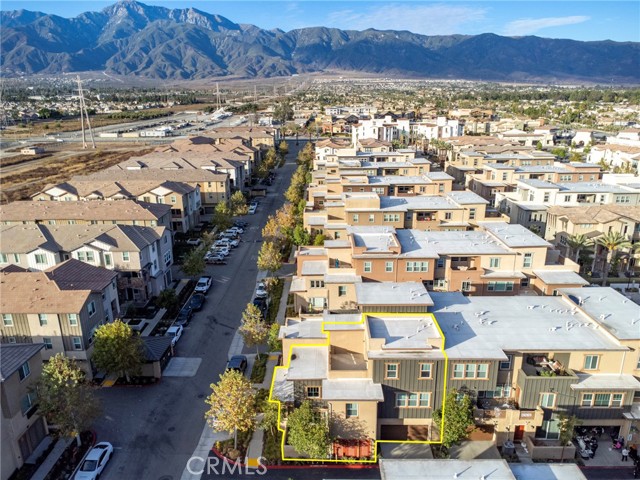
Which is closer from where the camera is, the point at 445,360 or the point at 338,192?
the point at 445,360

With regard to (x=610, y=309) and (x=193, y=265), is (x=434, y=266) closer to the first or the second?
(x=610, y=309)

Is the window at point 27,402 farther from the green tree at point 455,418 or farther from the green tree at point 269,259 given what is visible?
the green tree at point 269,259

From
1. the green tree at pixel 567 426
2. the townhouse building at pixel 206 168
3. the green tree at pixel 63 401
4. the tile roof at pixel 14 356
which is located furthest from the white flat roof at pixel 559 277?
the townhouse building at pixel 206 168

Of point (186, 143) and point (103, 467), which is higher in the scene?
point (186, 143)

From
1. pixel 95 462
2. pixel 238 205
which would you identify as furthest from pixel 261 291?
pixel 238 205

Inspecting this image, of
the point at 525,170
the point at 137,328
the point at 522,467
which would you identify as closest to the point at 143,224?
the point at 137,328

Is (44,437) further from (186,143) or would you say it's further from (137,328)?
(186,143)

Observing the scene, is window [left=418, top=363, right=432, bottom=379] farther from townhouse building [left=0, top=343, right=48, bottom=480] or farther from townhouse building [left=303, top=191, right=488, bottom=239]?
townhouse building [left=303, top=191, right=488, bottom=239]
